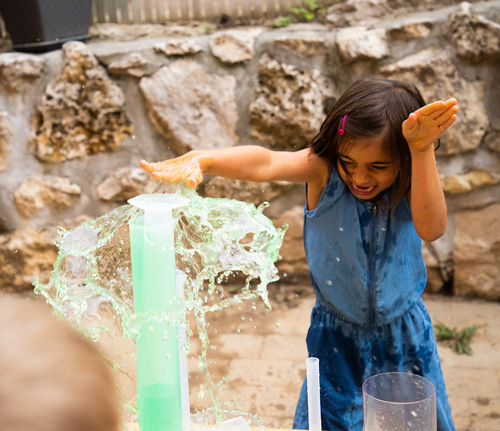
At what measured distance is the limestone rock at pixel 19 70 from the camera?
2.81 m

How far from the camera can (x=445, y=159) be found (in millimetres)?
2764

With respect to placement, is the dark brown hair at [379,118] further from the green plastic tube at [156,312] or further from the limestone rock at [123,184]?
the limestone rock at [123,184]

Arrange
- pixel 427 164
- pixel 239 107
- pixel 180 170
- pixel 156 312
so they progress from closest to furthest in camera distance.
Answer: pixel 156 312, pixel 180 170, pixel 427 164, pixel 239 107

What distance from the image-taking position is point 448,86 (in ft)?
8.82

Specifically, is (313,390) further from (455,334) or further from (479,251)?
(479,251)

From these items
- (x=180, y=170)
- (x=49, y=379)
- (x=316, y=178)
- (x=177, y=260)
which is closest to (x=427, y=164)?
(x=316, y=178)

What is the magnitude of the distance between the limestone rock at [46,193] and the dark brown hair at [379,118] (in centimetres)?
156

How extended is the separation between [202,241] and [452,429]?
0.85 meters

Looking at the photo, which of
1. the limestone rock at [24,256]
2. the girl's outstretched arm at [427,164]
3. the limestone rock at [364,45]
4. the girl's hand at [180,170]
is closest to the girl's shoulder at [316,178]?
the girl's outstretched arm at [427,164]

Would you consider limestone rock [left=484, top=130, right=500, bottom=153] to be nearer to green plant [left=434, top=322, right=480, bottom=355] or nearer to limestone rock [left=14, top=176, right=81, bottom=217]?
green plant [left=434, top=322, right=480, bottom=355]

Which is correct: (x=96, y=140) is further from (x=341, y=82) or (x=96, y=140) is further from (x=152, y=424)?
(x=152, y=424)

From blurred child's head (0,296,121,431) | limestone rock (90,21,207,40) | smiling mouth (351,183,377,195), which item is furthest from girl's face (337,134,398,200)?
limestone rock (90,21,207,40)

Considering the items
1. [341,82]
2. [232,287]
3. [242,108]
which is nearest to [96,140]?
[242,108]

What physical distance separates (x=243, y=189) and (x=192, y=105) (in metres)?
0.42
